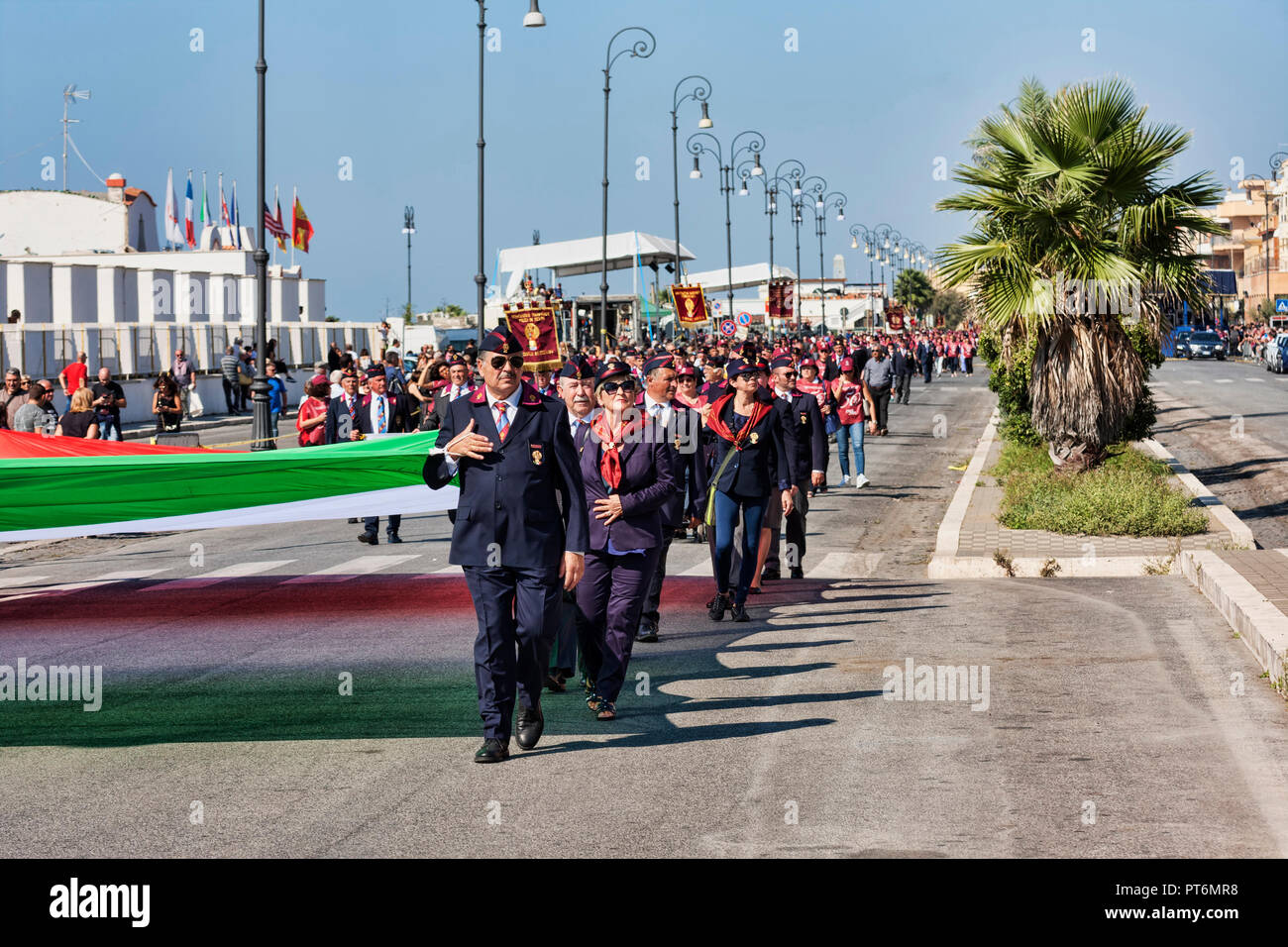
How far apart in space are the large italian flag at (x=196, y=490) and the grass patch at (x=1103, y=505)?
7295mm

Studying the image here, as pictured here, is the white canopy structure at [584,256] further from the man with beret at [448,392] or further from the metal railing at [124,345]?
the man with beret at [448,392]

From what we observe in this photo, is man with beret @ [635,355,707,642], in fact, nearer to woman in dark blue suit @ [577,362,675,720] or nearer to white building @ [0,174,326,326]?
woman in dark blue suit @ [577,362,675,720]

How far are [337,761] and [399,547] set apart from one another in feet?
31.7

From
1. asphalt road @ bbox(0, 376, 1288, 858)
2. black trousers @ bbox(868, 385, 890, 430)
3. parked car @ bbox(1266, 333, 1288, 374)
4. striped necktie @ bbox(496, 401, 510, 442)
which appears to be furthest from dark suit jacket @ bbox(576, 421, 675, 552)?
parked car @ bbox(1266, 333, 1288, 374)

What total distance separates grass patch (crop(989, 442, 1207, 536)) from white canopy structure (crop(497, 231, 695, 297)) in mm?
60867

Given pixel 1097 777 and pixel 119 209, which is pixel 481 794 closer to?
pixel 1097 777

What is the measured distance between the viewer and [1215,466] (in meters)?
26.0

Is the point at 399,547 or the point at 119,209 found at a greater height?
the point at 119,209

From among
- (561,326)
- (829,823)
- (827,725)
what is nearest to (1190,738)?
(827,725)

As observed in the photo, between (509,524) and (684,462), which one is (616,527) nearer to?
(509,524)

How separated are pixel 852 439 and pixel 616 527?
595 inches

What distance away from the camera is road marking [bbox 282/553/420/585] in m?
14.8

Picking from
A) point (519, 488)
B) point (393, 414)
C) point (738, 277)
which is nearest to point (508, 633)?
point (519, 488)

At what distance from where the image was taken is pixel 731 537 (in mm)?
12164
